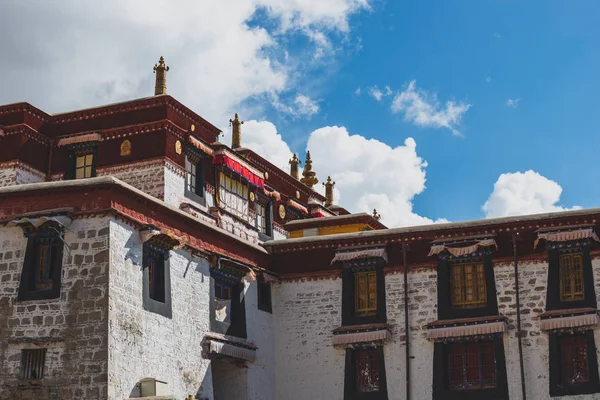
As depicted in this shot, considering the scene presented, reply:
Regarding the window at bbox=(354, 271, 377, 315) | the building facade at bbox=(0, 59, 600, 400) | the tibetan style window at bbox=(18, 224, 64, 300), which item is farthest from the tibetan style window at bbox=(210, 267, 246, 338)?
the tibetan style window at bbox=(18, 224, 64, 300)

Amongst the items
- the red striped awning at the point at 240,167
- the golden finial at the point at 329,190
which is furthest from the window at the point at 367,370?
the golden finial at the point at 329,190

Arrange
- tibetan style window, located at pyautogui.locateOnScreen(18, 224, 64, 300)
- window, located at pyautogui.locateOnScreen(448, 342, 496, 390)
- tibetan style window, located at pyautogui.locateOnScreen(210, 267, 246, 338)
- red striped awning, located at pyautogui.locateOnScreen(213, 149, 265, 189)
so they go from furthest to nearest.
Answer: red striped awning, located at pyautogui.locateOnScreen(213, 149, 265, 189) → tibetan style window, located at pyautogui.locateOnScreen(210, 267, 246, 338) → window, located at pyautogui.locateOnScreen(448, 342, 496, 390) → tibetan style window, located at pyautogui.locateOnScreen(18, 224, 64, 300)

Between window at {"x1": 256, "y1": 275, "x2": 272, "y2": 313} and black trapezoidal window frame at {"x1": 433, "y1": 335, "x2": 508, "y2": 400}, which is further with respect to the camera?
window at {"x1": 256, "y1": 275, "x2": 272, "y2": 313}

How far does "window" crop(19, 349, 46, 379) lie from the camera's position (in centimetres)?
1833

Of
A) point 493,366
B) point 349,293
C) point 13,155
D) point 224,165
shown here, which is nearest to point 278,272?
point 349,293

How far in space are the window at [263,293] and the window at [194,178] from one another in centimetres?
323

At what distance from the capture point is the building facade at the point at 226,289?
1873cm

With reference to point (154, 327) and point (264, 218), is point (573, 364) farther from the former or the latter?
point (264, 218)

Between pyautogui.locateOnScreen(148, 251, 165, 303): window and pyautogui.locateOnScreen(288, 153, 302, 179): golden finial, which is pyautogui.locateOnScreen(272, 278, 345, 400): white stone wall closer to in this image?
pyautogui.locateOnScreen(148, 251, 165, 303): window

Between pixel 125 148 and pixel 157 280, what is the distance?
6346mm

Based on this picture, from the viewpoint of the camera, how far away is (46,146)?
26.4 meters

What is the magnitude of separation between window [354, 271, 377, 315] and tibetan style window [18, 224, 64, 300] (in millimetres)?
8689

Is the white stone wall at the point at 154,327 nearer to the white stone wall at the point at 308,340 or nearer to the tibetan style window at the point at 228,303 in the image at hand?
the tibetan style window at the point at 228,303

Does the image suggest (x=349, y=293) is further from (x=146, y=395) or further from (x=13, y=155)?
(x=13, y=155)
